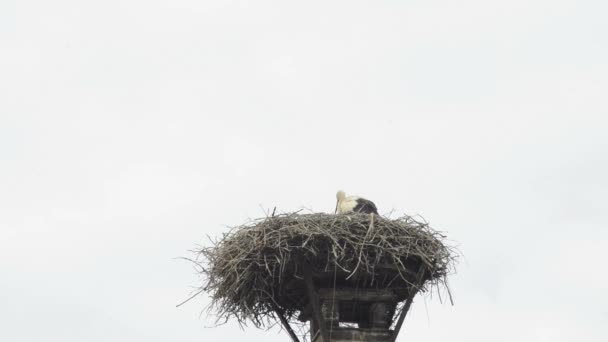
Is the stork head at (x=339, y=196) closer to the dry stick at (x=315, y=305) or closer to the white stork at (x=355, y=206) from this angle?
the white stork at (x=355, y=206)

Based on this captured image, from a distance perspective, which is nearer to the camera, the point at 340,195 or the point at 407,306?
the point at 407,306

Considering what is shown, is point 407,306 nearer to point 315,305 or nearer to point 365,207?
point 315,305

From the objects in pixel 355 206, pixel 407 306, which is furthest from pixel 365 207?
pixel 407 306

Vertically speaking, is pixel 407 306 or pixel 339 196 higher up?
pixel 339 196

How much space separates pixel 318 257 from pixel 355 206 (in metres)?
1.84

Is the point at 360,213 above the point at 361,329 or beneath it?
above

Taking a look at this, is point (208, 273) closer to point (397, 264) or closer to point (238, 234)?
point (238, 234)

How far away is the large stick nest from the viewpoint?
53.8 feet

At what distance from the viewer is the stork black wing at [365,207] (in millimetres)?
18066

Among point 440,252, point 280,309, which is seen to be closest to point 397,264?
point 440,252

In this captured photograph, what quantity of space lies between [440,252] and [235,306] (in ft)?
Answer: 8.77

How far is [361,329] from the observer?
680 inches

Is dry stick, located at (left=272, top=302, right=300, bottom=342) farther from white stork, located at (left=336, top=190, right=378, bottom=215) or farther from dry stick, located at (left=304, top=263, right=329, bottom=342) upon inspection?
white stork, located at (left=336, top=190, right=378, bottom=215)

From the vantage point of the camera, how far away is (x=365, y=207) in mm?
18203
